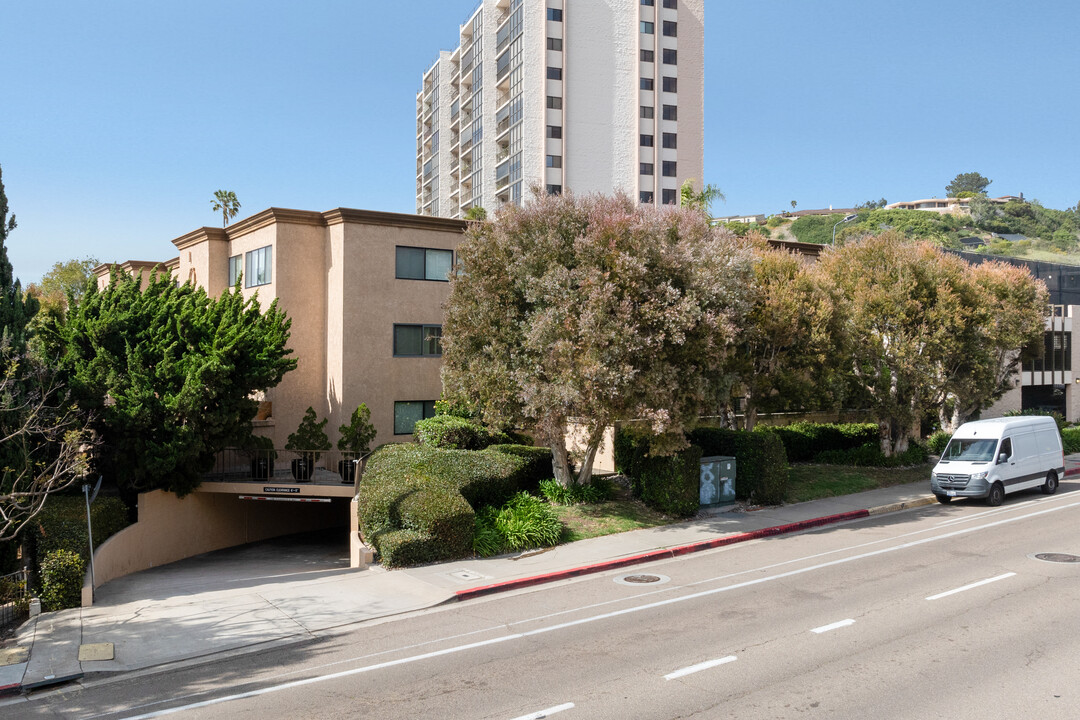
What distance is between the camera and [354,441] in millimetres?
24188

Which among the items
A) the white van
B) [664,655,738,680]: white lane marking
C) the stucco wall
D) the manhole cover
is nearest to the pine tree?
the stucco wall

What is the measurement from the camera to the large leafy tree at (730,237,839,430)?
2216 centimetres

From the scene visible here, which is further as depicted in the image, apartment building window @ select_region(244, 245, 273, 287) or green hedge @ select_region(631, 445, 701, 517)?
apartment building window @ select_region(244, 245, 273, 287)

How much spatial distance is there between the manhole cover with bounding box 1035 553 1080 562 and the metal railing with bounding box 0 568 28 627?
19030mm

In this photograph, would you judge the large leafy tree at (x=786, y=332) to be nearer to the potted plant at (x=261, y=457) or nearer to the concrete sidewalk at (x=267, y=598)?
the concrete sidewalk at (x=267, y=598)

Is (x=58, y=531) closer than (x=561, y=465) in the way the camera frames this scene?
Yes

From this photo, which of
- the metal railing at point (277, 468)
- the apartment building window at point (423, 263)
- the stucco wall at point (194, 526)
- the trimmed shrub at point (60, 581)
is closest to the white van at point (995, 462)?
the apartment building window at point (423, 263)

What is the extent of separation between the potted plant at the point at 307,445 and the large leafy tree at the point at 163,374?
1.87m

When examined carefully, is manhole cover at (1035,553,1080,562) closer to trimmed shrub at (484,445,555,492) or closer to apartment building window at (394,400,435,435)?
trimmed shrub at (484,445,555,492)

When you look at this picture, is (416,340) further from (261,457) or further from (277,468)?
(261,457)

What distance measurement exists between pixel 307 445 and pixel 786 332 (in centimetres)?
1470

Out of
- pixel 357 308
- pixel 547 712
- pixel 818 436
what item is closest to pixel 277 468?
pixel 357 308

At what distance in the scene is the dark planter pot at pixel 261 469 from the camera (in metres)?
23.5

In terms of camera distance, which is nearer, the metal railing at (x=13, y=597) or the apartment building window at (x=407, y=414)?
the metal railing at (x=13, y=597)
